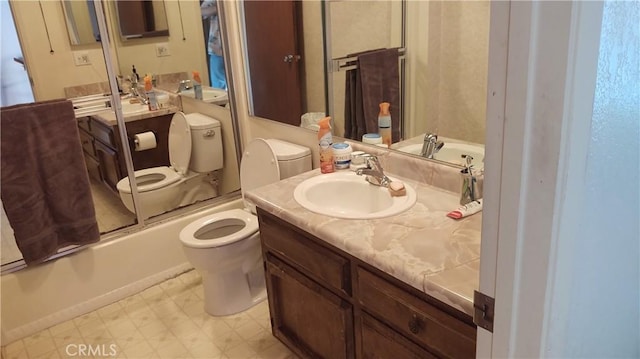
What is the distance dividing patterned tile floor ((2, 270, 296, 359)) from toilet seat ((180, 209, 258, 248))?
369 mm

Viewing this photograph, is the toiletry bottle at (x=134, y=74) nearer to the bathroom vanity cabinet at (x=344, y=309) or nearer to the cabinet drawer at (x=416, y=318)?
the bathroom vanity cabinet at (x=344, y=309)

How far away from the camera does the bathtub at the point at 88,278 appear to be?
7.36 ft

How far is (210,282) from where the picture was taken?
231cm

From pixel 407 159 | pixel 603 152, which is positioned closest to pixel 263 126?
pixel 407 159

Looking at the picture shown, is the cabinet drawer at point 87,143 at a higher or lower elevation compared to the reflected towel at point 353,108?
lower

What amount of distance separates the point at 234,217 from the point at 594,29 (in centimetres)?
207

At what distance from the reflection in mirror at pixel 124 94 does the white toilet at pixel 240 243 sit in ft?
1.61

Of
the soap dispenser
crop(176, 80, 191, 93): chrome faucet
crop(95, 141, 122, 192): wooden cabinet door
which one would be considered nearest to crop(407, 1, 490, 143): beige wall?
the soap dispenser

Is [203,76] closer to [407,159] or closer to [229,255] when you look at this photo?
[229,255]

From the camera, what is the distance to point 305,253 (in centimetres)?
160

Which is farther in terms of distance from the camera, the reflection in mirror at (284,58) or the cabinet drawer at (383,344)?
the reflection in mirror at (284,58)

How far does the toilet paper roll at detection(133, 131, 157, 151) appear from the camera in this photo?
8.56 ft

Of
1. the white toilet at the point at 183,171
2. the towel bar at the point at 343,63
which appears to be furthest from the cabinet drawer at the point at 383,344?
the white toilet at the point at 183,171

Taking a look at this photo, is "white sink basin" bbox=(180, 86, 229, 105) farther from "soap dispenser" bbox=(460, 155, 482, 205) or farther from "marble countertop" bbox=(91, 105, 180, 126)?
"soap dispenser" bbox=(460, 155, 482, 205)
